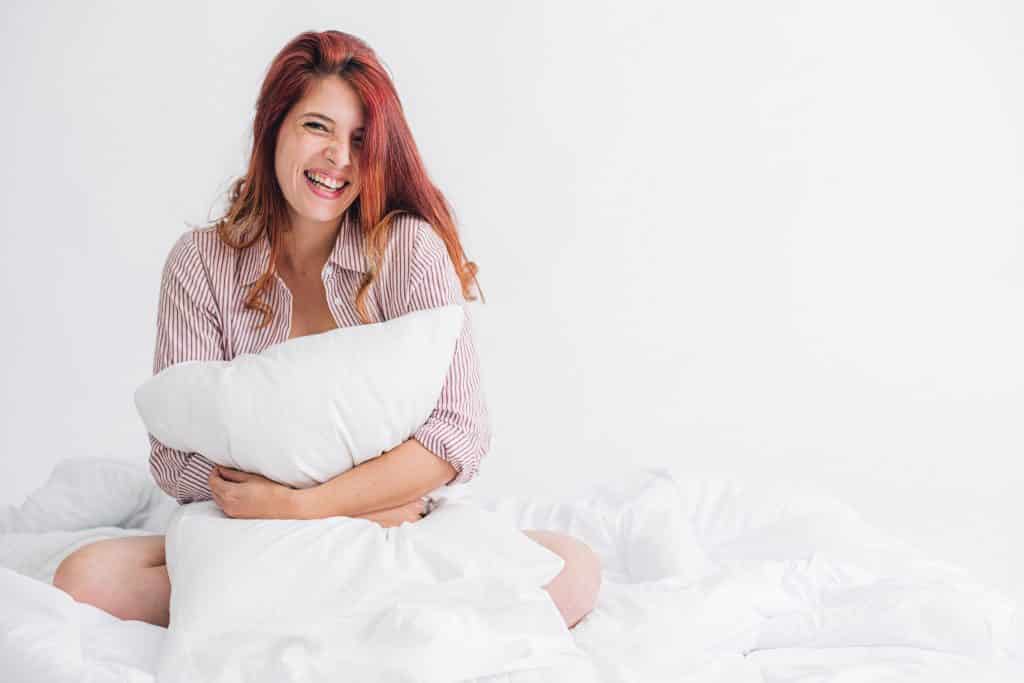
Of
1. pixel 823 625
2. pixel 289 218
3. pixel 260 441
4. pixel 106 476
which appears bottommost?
pixel 106 476

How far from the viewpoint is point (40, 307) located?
323cm

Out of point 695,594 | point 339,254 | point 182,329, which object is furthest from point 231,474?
point 695,594

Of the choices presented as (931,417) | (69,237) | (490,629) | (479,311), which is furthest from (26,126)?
(931,417)

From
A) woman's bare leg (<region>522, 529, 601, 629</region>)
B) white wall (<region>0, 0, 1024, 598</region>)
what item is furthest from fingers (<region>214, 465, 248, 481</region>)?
white wall (<region>0, 0, 1024, 598</region>)

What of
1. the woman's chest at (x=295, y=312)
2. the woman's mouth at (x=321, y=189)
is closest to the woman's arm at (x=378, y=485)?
the woman's chest at (x=295, y=312)

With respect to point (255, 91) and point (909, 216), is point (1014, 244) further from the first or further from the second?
point (255, 91)

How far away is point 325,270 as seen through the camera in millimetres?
2027

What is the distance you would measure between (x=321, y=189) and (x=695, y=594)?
865 mm

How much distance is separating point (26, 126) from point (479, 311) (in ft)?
4.23

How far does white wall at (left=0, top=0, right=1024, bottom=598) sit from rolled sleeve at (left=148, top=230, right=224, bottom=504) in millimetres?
1225

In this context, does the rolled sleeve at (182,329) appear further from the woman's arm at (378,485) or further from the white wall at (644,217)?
the white wall at (644,217)

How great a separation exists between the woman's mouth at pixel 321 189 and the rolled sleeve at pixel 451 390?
5.9 inches

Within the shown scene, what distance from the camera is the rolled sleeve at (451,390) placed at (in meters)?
1.85

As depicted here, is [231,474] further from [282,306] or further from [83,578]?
[282,306]
